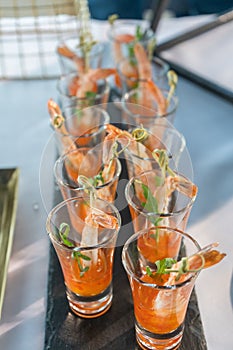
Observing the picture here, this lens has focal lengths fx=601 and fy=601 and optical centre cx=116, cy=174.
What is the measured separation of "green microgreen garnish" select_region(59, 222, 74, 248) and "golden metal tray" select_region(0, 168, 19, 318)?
0.15 meters

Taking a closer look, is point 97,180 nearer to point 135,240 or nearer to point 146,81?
point 135,240

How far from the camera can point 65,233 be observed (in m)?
0.78

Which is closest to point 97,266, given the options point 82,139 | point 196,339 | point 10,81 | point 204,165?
point 196,339

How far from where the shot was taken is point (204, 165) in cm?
110

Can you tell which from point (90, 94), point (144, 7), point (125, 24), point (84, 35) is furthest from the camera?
point (144, 7)

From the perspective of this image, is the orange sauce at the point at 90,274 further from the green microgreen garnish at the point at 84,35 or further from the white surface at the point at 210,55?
the white surface at the point at 210,55

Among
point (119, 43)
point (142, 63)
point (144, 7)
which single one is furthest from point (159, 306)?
point (144, 7)

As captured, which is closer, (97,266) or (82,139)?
(97,266)

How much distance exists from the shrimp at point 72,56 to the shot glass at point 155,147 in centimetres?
28

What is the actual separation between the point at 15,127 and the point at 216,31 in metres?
0.59

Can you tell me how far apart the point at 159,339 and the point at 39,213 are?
0.36 meters

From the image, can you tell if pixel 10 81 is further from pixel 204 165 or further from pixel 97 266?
pixel 97 266

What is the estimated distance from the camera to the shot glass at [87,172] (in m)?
0.83

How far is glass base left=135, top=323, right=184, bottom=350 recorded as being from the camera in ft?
2.42
